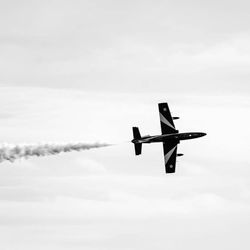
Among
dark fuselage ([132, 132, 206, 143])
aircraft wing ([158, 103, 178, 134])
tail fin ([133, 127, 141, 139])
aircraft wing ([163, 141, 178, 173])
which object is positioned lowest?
aircraft wing ([163, 141, 178, 173])

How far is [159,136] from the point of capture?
467 ft

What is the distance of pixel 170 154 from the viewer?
480 ft

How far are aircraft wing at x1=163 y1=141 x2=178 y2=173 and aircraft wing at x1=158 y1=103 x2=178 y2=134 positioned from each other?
226cm

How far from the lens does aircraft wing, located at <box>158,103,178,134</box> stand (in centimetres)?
14475

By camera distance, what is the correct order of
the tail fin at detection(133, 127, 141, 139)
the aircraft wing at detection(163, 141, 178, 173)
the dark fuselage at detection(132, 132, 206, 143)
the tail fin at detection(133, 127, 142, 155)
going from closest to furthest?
the tail fin at detection(133, 127, 142, 155), the tail fin at detection(133, 127, 141, 139), the dark fuselage at detection(132, 132, 206, 143), the aircraft wing at detection(163, 141, 178, 173)

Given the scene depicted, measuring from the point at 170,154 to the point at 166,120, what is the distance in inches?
253

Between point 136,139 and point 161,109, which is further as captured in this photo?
point 161,109

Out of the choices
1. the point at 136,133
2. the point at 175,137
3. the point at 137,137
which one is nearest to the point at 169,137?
the point at 175,137

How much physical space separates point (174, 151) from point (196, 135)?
5356mm

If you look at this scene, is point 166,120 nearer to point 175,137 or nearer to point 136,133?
point 175,137

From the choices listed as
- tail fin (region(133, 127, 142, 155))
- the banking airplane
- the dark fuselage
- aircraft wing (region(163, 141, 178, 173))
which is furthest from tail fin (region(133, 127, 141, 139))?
aircraft wing (region(163, 141, 178, 173))

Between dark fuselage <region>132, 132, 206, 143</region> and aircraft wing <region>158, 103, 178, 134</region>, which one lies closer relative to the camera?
dark fuselage <region>132, 132, 206, 143</region>

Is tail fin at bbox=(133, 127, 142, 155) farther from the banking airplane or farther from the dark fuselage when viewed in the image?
the dark fuselage

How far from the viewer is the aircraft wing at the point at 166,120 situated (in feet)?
475
